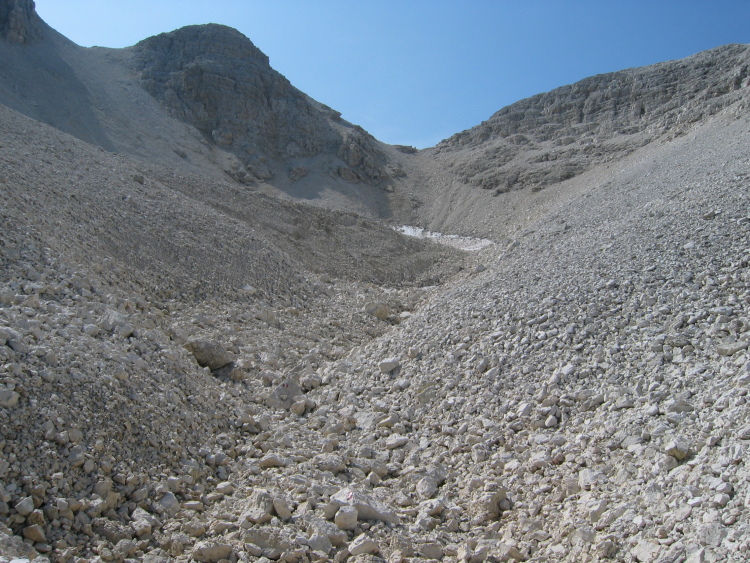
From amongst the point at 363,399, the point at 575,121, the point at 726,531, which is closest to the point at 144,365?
the point at 363,399

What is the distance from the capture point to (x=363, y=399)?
8922 mm

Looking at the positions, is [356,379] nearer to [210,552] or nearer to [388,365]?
[388,365]

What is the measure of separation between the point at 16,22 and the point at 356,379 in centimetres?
3845

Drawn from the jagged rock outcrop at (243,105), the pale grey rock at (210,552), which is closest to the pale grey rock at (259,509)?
the pale grey rock at (210,552)

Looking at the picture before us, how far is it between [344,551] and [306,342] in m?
6.79

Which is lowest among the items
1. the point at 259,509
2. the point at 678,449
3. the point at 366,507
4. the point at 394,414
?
the point at 366,507

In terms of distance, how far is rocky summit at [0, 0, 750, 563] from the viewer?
5023 mm

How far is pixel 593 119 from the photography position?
40312 millimetres

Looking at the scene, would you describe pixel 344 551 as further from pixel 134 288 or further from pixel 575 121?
pixel 575 121

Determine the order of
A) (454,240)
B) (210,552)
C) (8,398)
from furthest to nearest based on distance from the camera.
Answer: (454,240) < (8,398) < (210,552)

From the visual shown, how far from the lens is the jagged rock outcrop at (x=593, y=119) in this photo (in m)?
33.5

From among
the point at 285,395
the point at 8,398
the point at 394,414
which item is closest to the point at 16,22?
the point at 285,395

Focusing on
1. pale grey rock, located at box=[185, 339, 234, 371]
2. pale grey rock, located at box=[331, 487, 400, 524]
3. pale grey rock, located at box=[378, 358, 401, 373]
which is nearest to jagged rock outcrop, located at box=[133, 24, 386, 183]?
pale grey rock, located at box=[185, 339, 234, 371]

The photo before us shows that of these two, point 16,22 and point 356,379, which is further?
point 16,22
